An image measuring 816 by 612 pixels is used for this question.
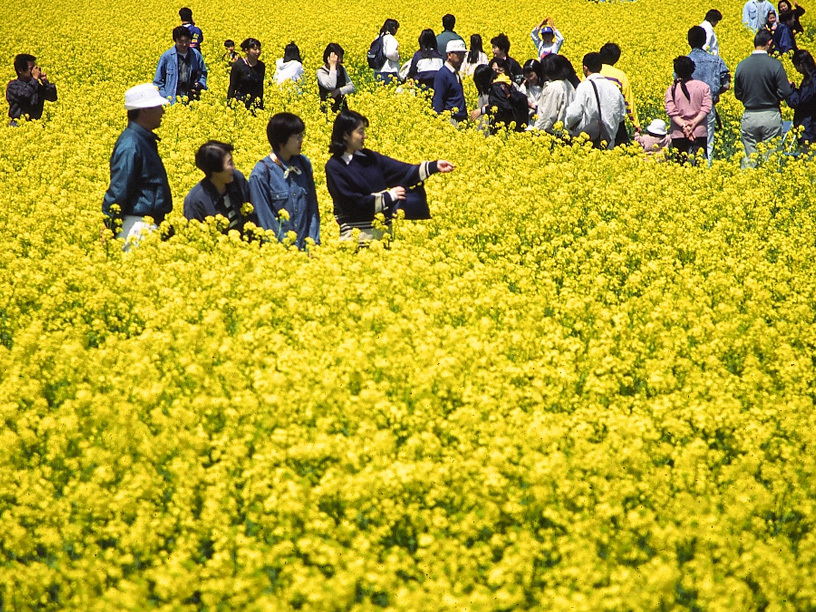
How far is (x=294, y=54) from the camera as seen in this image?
47.9 ft

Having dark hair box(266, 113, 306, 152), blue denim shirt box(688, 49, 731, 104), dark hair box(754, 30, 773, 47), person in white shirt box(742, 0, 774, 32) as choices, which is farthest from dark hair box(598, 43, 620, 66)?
person in white shirt box(742, 0, 774, 32)

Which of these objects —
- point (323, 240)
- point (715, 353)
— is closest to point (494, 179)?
point (323, 240)

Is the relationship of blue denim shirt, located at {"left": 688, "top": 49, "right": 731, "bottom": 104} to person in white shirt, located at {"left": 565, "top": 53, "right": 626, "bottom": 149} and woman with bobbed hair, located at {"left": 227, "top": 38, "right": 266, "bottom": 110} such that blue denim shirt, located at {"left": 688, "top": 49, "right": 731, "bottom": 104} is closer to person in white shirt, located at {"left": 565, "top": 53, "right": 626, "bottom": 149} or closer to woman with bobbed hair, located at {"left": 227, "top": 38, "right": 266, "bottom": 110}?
person in white shirt, located at {"left": 565, "top": 53, "right": 626, "bottom": 149}

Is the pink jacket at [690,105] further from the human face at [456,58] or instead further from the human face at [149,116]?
the human face at [149,116]

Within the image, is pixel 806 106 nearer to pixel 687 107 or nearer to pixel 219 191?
pixel 687 107

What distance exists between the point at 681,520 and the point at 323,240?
424 cm

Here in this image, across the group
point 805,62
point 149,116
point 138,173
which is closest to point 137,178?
point 138,173

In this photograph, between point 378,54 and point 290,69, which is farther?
point 378,54

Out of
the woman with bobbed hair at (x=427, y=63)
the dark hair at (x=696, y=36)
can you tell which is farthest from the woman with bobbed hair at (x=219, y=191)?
the woman with bobbed hair at (x=427, y=63)

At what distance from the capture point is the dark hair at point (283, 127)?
668cm

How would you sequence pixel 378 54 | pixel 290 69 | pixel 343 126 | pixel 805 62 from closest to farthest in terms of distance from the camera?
pixel 343 126, pixel 805 62, pixel 290 69, pixel 378 54

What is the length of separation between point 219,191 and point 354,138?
116 centimetres

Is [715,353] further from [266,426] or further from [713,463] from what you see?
[266,426]

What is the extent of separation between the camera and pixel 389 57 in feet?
52.7
